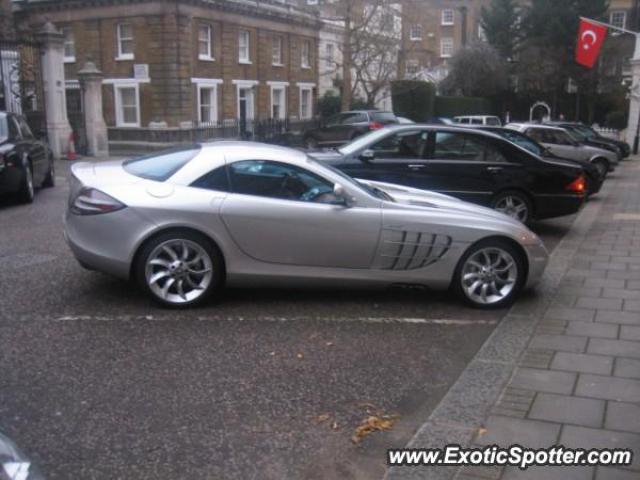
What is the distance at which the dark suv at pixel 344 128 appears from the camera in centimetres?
2948

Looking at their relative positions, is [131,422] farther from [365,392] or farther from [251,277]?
[251,277]

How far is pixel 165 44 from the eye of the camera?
32.9m

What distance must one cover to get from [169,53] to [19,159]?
882 inches

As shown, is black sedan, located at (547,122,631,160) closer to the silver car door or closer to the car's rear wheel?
the car's rear wheel

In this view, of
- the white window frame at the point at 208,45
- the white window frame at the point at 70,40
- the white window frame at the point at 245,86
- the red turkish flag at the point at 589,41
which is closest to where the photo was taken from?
the red turkish flag at the point at 589,41

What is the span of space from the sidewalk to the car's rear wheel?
252cm

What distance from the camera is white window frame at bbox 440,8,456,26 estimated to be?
70125mm

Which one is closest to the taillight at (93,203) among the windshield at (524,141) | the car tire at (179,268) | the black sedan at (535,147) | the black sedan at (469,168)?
the car tire at (179,268)

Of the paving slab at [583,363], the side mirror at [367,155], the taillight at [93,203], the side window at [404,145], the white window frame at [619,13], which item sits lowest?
the paving slab at [583,363]

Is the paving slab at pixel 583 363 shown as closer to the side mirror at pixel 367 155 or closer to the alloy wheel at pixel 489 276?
the alloy wheel at pixel 489 276

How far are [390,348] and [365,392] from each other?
0.85 metres

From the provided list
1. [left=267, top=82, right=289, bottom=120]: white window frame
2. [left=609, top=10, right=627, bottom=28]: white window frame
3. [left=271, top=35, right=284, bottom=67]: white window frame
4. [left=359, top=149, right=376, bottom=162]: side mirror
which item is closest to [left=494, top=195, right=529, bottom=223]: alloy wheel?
[left=359, top=149, right=376, bottom=162]: side mirror

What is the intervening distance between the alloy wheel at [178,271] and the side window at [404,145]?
489cm

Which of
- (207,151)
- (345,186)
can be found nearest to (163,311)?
(207,151)
